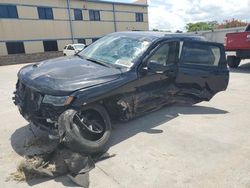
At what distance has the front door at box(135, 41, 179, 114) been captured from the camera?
180 inches

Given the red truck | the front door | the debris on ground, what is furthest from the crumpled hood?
the red truck

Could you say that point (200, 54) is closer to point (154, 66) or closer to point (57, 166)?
point (154, 66)

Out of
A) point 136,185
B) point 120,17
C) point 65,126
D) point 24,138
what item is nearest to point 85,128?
point 65,126

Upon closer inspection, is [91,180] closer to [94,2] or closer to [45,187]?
[45,187]

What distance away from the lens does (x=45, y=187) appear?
297 cm

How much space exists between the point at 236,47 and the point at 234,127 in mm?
7264

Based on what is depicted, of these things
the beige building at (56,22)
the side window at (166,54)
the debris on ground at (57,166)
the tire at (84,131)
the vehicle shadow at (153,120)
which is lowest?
the vehicle shadow at (153,120)

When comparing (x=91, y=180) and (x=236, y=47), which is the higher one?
(x=236, y=47)

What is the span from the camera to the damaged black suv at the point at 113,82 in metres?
3.52

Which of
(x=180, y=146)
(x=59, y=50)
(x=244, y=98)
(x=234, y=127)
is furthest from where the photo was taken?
(x=59, y=50)

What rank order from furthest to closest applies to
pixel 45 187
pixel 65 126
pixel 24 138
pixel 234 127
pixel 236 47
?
pixel 236 47 → pixel 234 127 → pixel 24 138 → pixel 65 126 → pixel 45 187

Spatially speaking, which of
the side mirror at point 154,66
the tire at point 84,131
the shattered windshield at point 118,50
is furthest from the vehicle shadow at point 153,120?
the shattered windshield at point 118,50

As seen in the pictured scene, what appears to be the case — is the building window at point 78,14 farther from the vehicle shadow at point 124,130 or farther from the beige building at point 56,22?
the vehicle shadow at point 124,130

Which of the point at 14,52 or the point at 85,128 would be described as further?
the point at 14,52
